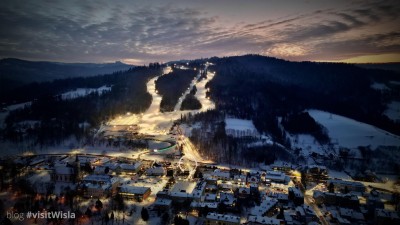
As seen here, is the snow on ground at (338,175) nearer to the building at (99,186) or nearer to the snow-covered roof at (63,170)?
the building at (99,186)

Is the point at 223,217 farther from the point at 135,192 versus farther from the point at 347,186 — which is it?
the point at 347,186

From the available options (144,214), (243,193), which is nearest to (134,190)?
(144,214)

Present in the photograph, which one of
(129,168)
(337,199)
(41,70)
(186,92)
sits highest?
(41,70)

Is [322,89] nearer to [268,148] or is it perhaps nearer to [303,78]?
[303,78]

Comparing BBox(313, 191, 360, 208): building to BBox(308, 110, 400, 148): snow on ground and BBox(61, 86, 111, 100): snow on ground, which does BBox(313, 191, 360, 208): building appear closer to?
BBox(308, 110, 400, 148): snow on ground

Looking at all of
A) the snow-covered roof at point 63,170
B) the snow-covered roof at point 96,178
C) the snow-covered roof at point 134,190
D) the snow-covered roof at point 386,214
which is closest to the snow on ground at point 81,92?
the snow-covered roof at point 63,170

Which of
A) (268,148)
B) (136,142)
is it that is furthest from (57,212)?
(268,148)

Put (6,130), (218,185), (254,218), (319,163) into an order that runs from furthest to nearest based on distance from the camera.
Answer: (6,130) < (319,163) < (218,185) < (254,218)
